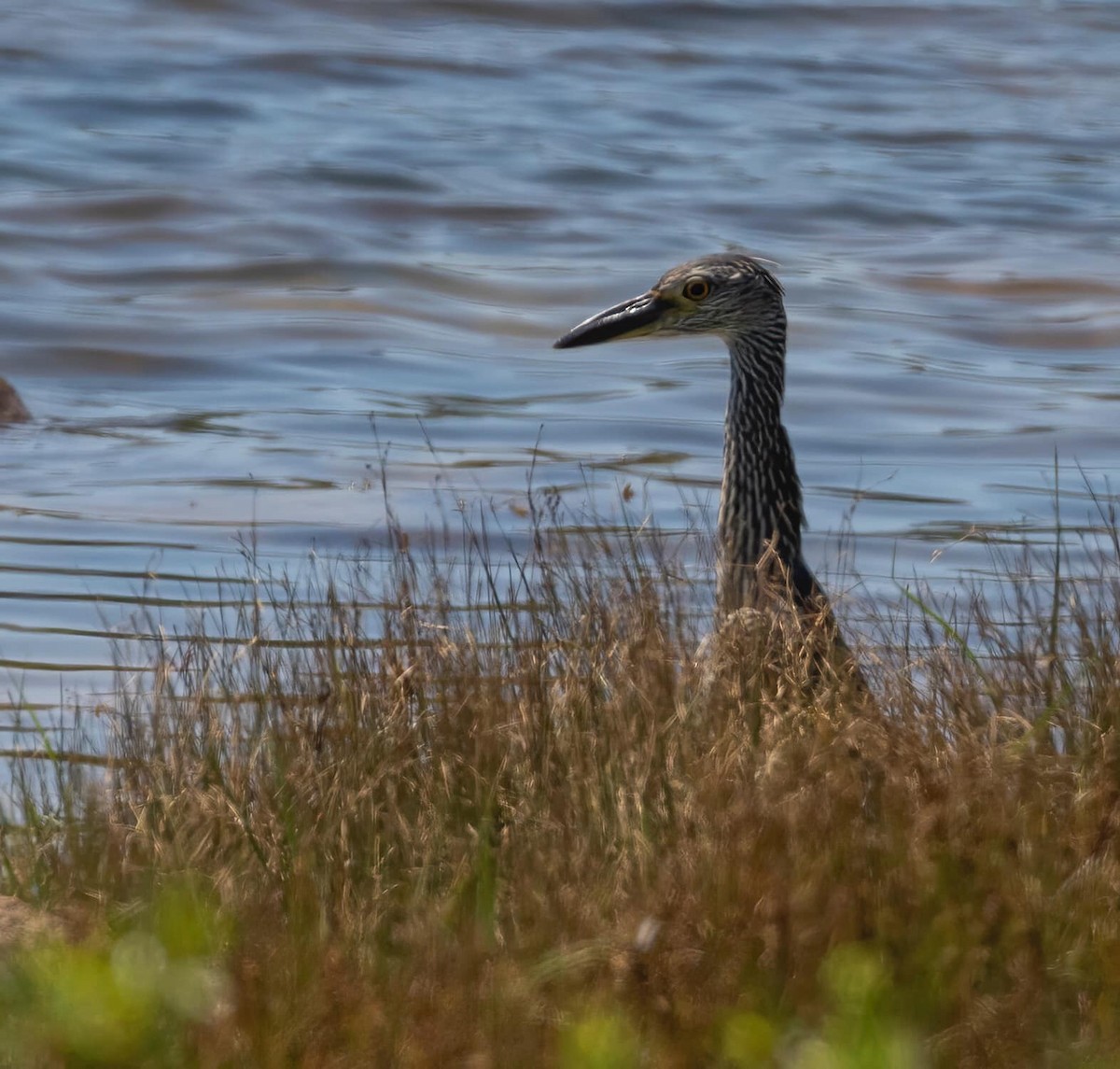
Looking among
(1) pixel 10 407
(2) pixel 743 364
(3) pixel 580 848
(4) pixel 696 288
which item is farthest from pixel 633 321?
(1) pixel 10 407

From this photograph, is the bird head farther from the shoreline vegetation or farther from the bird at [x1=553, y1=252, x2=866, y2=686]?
the shoreline vegetation

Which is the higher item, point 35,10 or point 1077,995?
point 35,10

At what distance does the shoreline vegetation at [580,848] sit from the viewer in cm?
331

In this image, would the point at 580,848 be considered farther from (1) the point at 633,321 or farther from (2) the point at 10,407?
(2) the point at 10,407

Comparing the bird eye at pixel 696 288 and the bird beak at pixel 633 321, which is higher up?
the bird eye at pixel 696 288

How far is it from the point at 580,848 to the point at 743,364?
3.44 m

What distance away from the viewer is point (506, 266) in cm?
1897

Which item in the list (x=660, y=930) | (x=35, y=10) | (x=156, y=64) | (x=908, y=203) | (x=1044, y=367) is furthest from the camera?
(x=35, y=10)

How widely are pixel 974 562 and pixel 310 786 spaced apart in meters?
5.75

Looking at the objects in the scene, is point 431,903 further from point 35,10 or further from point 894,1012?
point 35,10

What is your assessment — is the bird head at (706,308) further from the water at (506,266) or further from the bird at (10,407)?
the bird at (10,407)

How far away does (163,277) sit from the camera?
18328 millimetres

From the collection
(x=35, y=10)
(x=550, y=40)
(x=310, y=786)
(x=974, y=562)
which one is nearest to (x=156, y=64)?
(x=35, y=10)

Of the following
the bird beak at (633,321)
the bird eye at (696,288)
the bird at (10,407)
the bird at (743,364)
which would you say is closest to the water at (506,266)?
the bird at (10,407)
